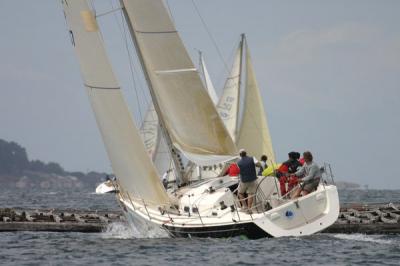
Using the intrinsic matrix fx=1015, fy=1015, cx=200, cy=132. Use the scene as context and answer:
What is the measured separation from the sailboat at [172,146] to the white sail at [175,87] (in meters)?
0.03

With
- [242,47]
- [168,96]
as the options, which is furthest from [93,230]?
[242,47]

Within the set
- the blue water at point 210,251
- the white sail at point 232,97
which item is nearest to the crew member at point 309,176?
the blue water at point 210,251

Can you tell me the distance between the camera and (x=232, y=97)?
150 feet

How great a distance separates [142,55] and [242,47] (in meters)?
18.2

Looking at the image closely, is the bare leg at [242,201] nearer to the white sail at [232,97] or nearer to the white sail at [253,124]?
the white sail at [253,124]

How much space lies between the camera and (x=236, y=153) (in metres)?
27.5

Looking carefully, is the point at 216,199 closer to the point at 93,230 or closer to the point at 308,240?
the point at 308,240

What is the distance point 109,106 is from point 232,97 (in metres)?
20.2

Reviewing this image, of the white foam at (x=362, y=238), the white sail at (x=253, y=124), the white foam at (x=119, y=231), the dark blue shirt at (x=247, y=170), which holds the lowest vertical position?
the white foam at (x=362, y=238)

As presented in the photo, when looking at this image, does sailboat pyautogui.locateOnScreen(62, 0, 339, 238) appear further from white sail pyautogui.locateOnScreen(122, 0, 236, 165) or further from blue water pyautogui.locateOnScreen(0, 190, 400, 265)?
blue water pyautogui.locateOnScreen(0, 190, 400, 265)

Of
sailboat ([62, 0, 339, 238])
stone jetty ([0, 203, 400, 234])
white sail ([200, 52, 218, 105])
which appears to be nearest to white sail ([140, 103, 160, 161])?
white sail ([200, 52, 218, 105])

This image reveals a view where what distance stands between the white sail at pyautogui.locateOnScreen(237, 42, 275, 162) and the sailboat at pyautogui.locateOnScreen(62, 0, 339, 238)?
15297 mm

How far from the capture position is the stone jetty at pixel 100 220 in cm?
2750

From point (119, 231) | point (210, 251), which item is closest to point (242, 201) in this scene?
point (210, 251)
